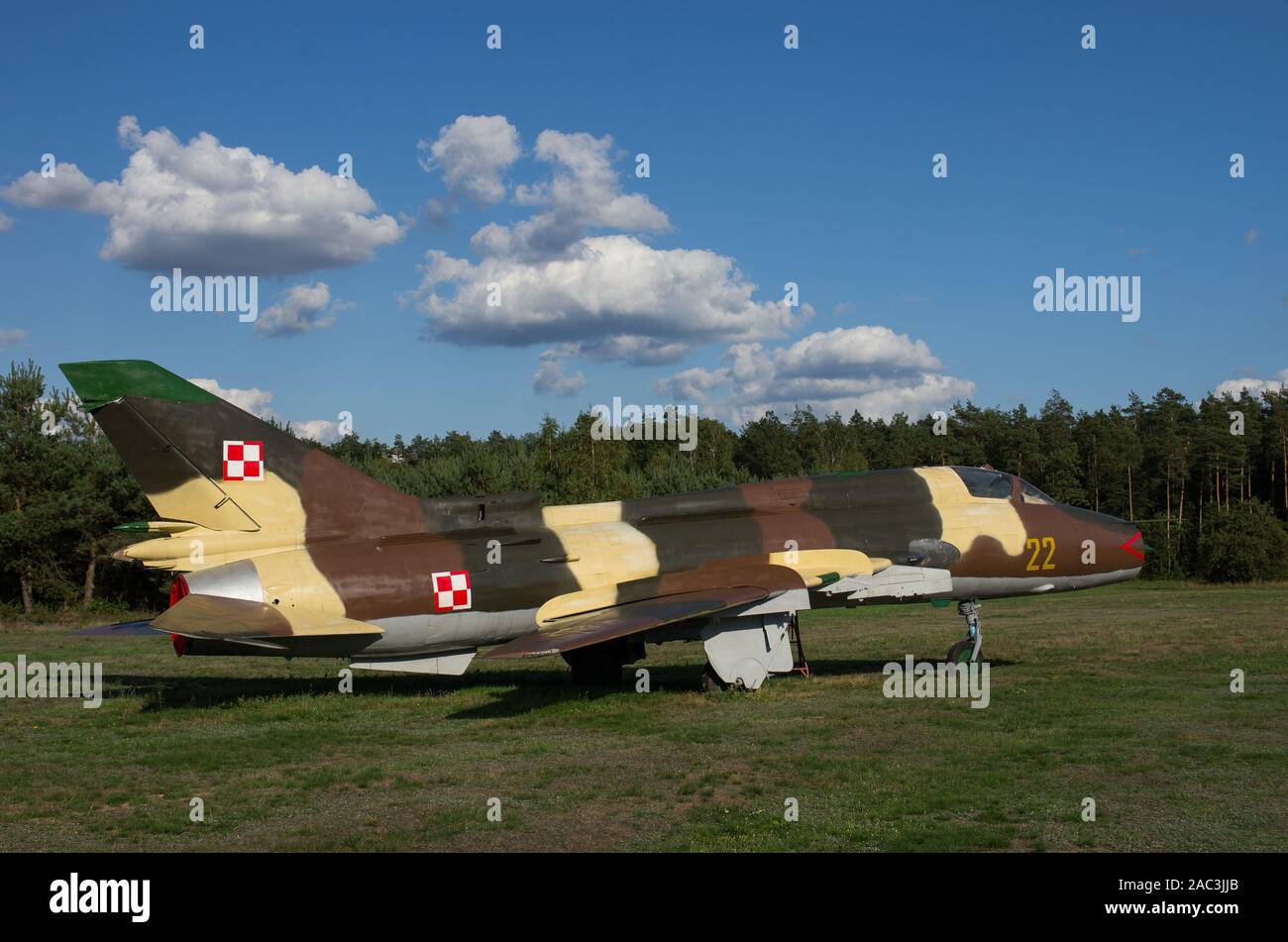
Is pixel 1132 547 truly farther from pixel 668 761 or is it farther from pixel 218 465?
pixel 218 465

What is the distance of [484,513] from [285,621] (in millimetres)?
3728

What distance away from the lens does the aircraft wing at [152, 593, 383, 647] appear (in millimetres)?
14000

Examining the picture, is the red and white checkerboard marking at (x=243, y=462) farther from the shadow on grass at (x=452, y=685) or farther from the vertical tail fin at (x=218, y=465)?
the shadow on grass at (x=452, y=685)

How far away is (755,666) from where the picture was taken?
16344 mm

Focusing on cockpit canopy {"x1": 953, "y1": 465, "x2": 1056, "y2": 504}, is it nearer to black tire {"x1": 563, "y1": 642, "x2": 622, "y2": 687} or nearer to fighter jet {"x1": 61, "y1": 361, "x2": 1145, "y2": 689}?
fighter jet {"x1": 61, "y1": 361, "x2": 1145, "y2": 689}

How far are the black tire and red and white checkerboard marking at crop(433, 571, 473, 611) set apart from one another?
9.67 feet

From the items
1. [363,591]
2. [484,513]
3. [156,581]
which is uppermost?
[484,513]

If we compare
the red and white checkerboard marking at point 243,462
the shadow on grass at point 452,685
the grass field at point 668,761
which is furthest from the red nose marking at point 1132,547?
the red and white checkerboard marking at point 243,462

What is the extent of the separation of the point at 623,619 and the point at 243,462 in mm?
6838

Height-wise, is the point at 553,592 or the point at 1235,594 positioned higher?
the point at 553,592

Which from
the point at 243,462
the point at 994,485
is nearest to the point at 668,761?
the point at 243,462

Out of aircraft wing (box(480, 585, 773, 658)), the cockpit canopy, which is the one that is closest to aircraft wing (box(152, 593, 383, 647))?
aircraft wing (box(480, 585, 773, 658))

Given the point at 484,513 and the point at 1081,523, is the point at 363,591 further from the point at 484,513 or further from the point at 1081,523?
the point at 1081,523
